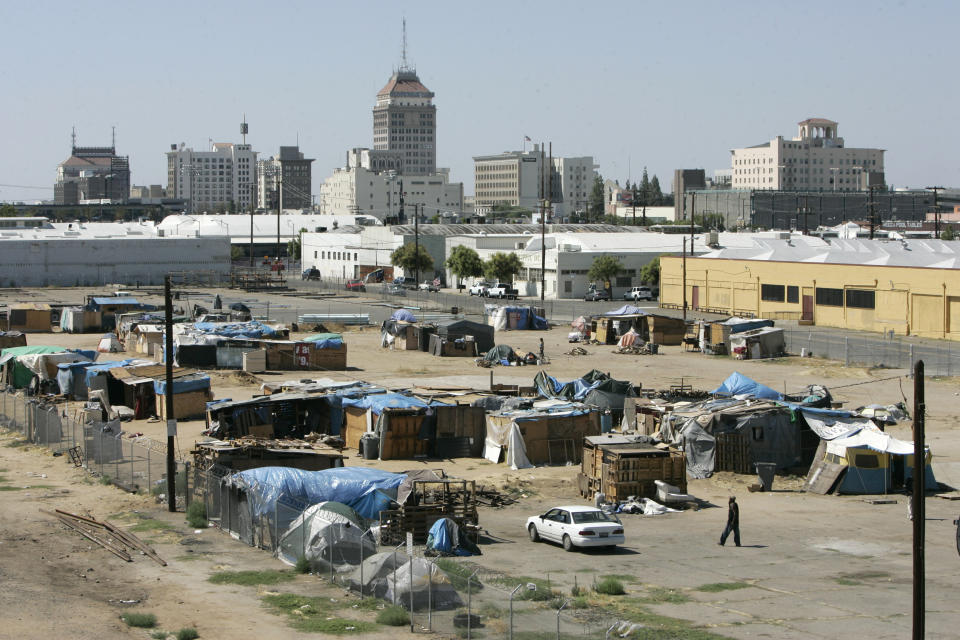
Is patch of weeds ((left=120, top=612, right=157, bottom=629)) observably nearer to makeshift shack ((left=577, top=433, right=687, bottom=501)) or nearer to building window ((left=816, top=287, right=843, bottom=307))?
makeshift shack ((left=577, top=433, right=687, bottom=501))

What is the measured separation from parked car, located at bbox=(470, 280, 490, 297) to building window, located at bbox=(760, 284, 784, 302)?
26.5 m

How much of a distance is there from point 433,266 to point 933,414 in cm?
7614

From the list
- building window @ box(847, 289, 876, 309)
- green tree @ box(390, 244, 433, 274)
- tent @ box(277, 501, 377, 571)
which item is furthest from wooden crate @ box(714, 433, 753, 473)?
green tree @ box(390, 244, 433, 274)

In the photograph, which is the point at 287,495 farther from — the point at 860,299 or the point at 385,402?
the point at 860,299

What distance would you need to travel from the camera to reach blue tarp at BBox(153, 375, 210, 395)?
3759 cm

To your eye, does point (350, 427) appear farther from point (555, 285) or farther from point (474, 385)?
point (555, 285)

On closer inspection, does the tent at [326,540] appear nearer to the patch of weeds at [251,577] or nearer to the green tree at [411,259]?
the patch of weeds at [251,577]

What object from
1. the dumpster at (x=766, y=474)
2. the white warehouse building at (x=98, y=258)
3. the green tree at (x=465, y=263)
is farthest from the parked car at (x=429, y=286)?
the dumpster at (x=766, y=474)

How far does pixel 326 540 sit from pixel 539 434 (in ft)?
39.0

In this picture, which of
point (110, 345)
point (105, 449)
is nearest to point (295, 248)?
point (110, 345)

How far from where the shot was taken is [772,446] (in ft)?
99.7

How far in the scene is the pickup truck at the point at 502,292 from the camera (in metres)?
93.4

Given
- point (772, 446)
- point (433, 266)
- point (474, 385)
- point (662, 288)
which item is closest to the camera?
point (772, 446)

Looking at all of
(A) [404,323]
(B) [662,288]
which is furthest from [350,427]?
(B) [662,288]
